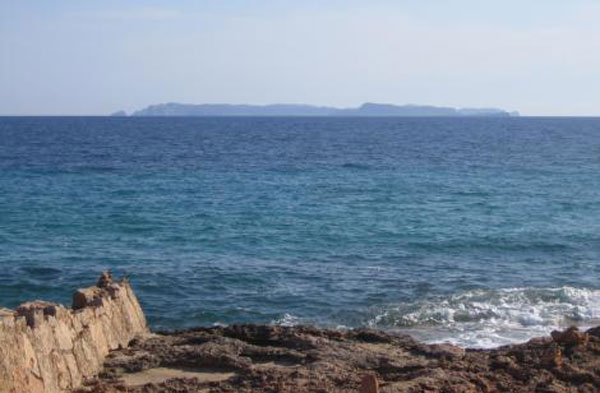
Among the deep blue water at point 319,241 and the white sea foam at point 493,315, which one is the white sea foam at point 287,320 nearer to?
the deep blue water at point 319,241

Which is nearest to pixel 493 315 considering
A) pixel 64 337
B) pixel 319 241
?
pixel 319 241

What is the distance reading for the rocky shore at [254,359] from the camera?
12.1m

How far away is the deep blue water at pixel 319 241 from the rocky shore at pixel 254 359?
5012 millimetres

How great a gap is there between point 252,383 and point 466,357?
3.84 m

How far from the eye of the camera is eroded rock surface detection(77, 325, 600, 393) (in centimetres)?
1231

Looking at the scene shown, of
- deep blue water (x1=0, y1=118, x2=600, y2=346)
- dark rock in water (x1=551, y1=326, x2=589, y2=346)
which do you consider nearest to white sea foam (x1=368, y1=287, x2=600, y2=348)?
deep blue water (x1=0, y1=118, x2=600, y2=346)

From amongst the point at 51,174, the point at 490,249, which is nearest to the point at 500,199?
the point at 490,249

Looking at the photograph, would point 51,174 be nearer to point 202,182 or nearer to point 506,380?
point 202,182

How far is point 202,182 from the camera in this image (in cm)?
5172

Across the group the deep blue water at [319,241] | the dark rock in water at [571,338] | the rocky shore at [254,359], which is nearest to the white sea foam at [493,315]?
the deep blue water at [319,241]

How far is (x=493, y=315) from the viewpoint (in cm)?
2139

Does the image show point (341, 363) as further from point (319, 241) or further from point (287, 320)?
point (319, 241)

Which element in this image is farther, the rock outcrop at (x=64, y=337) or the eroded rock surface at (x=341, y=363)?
the eroded rock surface at (x=341, y=363)

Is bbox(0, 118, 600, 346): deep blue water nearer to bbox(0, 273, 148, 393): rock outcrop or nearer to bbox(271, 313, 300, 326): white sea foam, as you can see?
bbox(271, 313, 300, 326): white sea foam
